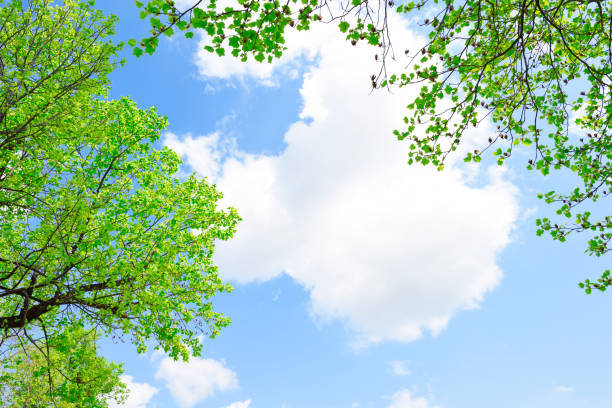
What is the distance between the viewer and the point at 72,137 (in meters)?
10.4

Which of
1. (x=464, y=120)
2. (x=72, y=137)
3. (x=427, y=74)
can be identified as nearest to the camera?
(x=427, y=74)

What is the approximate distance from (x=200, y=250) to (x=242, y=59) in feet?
30.9

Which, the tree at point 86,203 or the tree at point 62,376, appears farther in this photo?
the tree at point 62,376

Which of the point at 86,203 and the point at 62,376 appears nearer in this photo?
the point at 86,203

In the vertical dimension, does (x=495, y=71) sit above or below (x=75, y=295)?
above

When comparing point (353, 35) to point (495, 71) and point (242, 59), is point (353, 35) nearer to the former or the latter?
point (242, 59)

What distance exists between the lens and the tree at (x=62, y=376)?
1344cm

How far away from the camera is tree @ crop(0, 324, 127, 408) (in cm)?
1344

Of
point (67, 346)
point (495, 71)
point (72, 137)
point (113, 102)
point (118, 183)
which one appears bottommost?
point (67, 346)

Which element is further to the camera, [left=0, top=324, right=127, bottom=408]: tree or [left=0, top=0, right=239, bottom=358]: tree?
[left=0, top=324, right=127, bottom=408]: tree

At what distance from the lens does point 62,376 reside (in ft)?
67.4

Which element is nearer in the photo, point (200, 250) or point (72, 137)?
point (72, 137)

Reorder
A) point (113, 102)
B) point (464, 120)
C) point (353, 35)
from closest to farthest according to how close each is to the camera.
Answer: point (353, 35) < point (464, 120) < point (113, 102)

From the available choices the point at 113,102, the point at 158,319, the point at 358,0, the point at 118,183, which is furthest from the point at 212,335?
the point at 358,0
